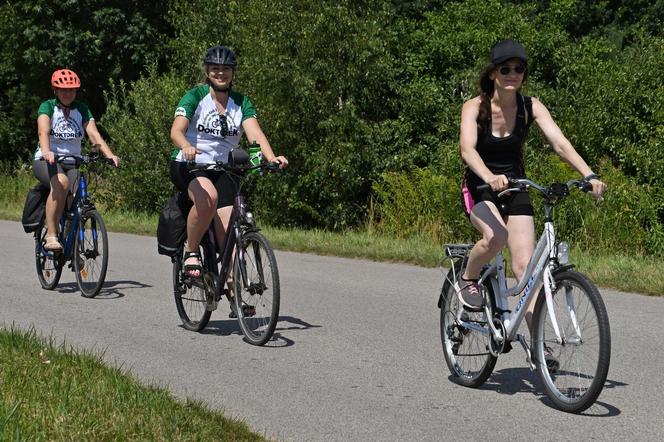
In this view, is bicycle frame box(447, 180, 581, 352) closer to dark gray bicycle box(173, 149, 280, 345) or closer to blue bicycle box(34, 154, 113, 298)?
dark gray bicycle box(173, 149, 280, 345)

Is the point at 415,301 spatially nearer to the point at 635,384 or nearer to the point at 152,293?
the point at 152,293

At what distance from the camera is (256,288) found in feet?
25.9

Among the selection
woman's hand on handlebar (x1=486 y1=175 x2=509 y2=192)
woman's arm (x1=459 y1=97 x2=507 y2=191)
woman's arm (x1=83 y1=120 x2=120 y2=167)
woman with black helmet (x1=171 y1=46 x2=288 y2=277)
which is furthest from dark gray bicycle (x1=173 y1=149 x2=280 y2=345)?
woman's arm (x1=83 y1=120 x2=120 y2=167)

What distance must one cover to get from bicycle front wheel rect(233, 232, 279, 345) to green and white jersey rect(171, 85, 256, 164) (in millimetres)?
745

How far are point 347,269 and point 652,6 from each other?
25216 mm

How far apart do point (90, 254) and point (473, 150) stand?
5.51m

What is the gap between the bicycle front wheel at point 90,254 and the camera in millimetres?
10531

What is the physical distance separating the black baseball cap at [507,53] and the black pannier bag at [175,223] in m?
3.14

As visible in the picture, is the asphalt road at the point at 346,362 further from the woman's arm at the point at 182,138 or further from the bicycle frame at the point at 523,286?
the woman's arm at the point at 182,138

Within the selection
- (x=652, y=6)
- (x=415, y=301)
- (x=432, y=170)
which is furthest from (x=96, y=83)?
(x=415, y=301)

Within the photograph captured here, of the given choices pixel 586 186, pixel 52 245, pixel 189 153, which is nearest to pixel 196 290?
pixel 189 153

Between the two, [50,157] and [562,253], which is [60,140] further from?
[562,253]

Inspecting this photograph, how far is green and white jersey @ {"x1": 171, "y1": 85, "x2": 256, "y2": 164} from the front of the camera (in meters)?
8.27

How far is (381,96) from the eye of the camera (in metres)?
22.4
